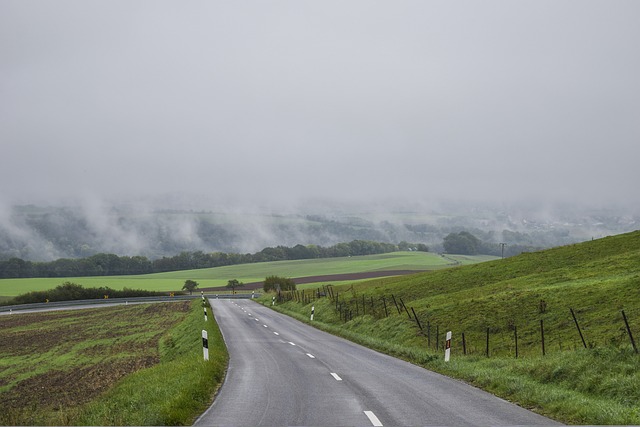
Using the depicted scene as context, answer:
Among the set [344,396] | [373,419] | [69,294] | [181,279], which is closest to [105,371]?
[344,396]

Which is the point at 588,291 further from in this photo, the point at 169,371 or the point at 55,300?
the point at 55,300

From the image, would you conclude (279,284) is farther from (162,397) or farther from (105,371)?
(162,397)

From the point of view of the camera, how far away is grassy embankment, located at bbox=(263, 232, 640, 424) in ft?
54.7

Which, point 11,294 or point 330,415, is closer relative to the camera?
A: point 330,415

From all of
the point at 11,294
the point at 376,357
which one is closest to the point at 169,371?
the point at 376,357

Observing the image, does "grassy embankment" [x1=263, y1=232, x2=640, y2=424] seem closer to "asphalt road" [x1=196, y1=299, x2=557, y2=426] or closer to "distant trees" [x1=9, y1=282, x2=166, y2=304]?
"asphalt road" [x1=196, y1=299, x2=557, y2=426]

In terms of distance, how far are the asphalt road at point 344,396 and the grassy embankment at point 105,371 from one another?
994mm

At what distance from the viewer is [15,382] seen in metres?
33.4

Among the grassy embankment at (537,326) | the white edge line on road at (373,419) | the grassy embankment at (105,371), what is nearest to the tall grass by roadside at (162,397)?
the grassy embankment at (105,371)

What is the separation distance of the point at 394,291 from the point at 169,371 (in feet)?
152

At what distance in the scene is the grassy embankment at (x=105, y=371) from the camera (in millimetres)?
15289

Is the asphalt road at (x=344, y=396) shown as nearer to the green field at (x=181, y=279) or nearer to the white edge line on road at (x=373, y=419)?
the white edge line on road at (x=373, y=419)

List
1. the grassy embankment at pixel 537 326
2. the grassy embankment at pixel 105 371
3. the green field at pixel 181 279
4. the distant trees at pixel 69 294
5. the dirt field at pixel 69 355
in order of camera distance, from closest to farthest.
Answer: the grassy embankment at pixel 105 371 < the grassy embankment at pixel 537 326 < the dirt field at pixel 69 355 < the distant trees at pixel 69 294 < the green field at pixel 181 279

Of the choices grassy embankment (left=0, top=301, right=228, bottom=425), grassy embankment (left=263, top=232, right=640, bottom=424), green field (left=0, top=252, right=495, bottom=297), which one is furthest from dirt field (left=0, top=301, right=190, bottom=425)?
green field (left=0, top=252, right=495, bottom=297)
